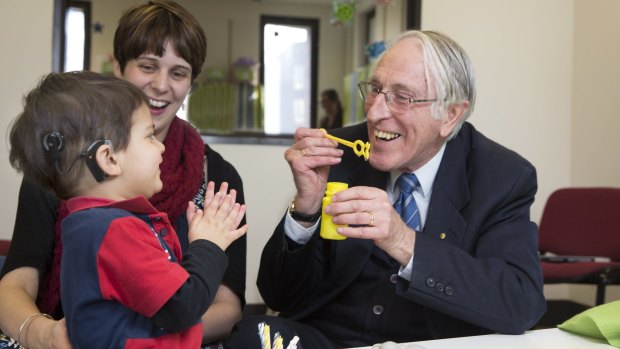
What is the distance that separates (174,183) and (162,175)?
5 cm

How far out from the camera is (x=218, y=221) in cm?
132

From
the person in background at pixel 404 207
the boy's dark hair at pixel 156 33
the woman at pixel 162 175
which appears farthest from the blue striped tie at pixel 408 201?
the boy's dark hair at pixel 156 33

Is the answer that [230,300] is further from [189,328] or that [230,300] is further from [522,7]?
[522,7]

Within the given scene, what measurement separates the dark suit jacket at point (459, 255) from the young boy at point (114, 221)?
0.53 m

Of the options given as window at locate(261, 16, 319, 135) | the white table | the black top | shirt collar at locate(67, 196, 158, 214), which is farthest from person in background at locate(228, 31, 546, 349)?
window at locate(261, 16, 319, 135)

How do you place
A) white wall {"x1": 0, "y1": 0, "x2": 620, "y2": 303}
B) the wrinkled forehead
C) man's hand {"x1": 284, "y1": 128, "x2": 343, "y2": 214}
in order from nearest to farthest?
man's hand {"x1": 284, "y1": 128, "x2": 343, "y2": 214} → the wrinkled forehead → white wall {"x1": 0, "y1": 0, "x2": 620, "y2": 303}

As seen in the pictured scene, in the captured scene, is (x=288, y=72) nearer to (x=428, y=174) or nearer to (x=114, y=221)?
(x=428, y=174)

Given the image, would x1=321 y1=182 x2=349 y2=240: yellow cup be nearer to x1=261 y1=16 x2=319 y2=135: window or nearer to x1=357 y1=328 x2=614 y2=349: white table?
x1=357 y1=328 x2=614 y2=349: white table

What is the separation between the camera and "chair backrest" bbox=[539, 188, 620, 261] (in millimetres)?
3797

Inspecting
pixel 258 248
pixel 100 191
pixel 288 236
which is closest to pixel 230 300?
pixel 288 236

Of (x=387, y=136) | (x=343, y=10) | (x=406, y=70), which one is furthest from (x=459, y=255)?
(x=343, y=10)

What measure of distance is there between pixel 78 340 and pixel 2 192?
2950 mm

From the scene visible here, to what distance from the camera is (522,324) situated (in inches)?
58.7

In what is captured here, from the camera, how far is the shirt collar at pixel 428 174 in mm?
1986
